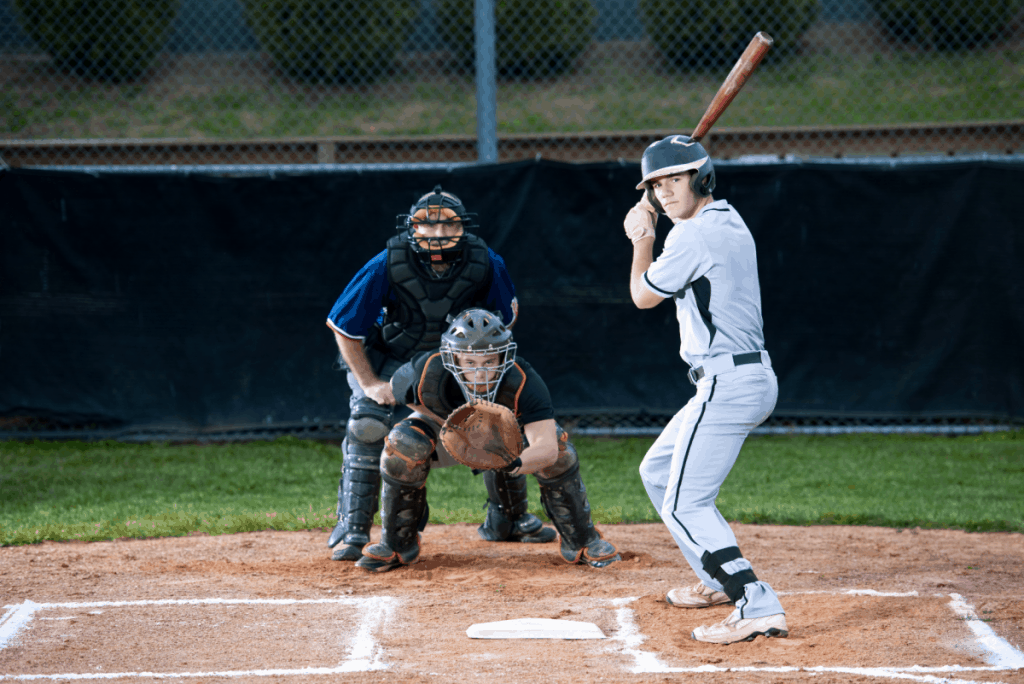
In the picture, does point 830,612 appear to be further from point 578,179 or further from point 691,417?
point 578,179

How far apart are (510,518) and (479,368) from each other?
1.38m

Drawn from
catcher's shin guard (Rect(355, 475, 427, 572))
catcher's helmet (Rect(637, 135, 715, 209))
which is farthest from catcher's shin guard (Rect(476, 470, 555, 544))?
catcher's helmet (Rect(637, 135, 715, 209))

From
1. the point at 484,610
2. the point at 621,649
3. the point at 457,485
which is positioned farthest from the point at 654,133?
the point at 621,649

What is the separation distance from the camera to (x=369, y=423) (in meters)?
4.52

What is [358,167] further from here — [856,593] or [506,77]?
[856,593]

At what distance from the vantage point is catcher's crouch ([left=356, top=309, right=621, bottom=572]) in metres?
3.66

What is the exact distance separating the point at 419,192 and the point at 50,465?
131 inches

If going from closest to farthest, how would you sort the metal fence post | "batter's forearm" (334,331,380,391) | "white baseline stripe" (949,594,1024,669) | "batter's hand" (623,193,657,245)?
"white baseline stripe" (949,594,1024,669) < "batter's hand" (623,193,657,245) < "batter's forearm" (334,331,380,391) < the metal fence post

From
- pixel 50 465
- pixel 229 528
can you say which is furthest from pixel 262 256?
pixel 229 528

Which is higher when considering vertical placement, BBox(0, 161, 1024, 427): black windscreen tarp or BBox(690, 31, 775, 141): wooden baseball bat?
BBox(690, 31, 775, 141): wooden baseball bat

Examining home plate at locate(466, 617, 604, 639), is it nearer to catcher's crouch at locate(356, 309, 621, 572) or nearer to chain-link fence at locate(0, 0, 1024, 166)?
catcher's crouch at locate(356, 309, 621, 572)

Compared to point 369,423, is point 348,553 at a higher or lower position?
lower

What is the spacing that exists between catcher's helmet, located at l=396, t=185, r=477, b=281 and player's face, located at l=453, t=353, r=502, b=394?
0.87 m

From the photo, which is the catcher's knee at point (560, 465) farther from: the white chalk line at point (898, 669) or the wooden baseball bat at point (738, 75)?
the wooden baseball bat at point (738, 75)
